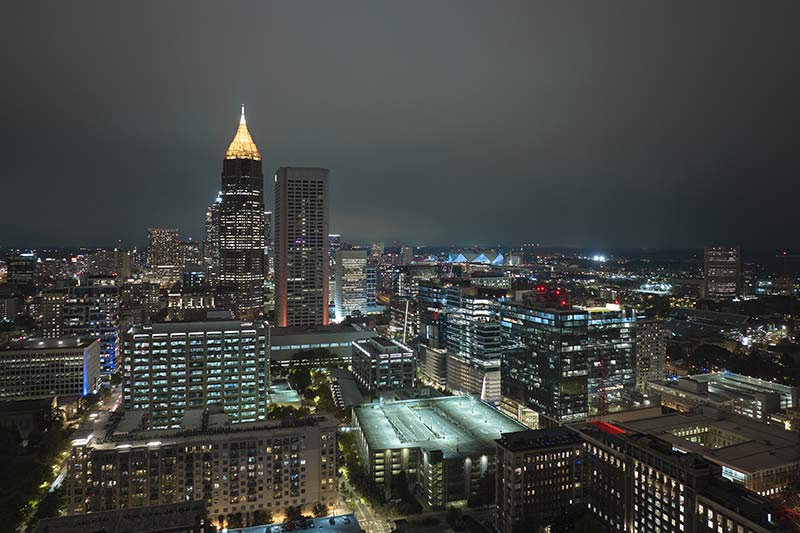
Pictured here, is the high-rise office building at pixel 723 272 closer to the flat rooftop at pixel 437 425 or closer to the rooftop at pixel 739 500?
the flat rooftop at pixel 437 425

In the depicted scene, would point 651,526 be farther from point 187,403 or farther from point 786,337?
point 786,337

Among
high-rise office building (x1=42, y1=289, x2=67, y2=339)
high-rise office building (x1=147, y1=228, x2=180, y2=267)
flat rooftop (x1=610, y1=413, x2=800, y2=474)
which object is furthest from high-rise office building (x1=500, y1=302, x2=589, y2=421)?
high-rise office building (x1=147, y1=228, x2=180, y2=267)

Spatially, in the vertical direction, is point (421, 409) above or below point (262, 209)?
below

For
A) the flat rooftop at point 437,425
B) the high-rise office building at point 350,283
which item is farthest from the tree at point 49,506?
the high-rise office building at point 350,283

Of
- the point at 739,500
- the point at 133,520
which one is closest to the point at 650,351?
the point at 739,500

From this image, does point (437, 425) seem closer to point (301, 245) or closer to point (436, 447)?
point (436, 447)

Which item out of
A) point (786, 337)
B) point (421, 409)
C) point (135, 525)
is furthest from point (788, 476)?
point (786, 337)
